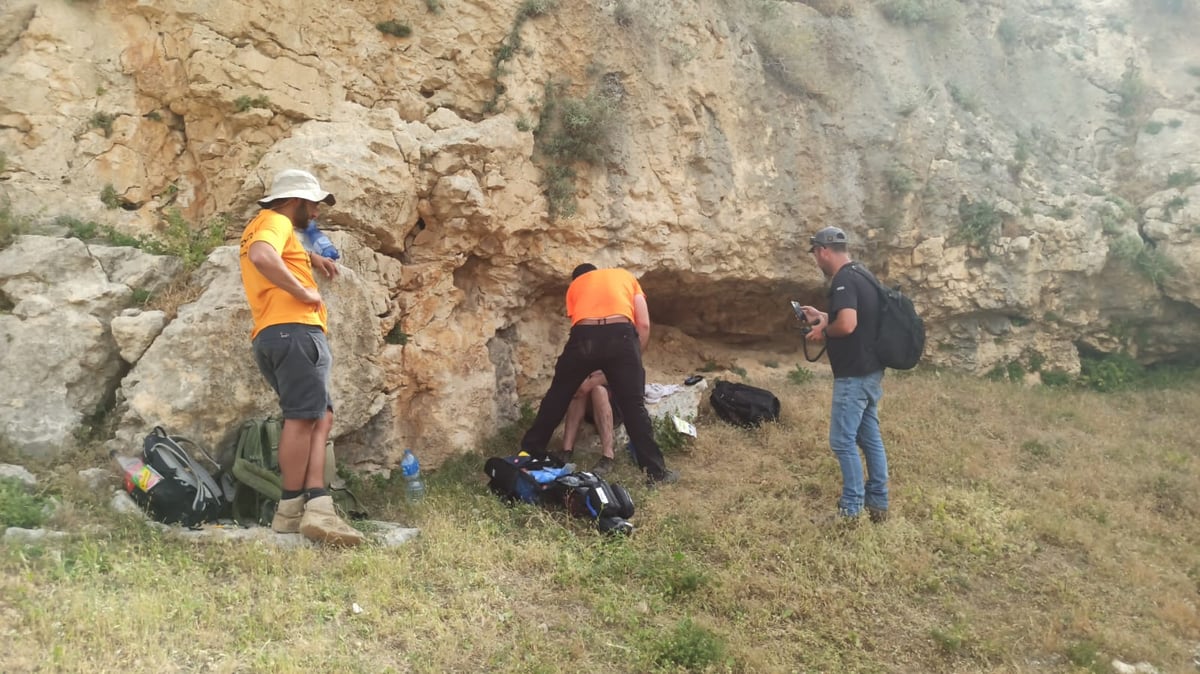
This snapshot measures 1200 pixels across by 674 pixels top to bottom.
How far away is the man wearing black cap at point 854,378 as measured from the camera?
5.10 meters

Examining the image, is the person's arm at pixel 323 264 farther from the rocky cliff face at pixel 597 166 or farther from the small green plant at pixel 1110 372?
the small green plant at pixel 1110 372

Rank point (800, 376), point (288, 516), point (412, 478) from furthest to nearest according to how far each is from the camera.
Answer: point (800, 376)
point (412, 478)
point (288, 516)

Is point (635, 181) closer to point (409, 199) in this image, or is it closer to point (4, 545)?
point (409, 199)

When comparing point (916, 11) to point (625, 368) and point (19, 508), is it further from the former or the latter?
point (19, 508)

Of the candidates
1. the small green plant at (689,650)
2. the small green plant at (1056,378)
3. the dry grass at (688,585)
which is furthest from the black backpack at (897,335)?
the small green plant at (1056,378)

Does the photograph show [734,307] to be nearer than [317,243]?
No

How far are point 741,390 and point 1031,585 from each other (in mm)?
3329

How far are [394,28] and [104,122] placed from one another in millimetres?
2416

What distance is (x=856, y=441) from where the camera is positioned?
5.22 meters

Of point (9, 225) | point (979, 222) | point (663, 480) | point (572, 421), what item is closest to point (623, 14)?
point (572, 421)

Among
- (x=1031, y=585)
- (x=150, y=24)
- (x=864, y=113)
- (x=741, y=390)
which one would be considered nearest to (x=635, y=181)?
(x=741, y=390)

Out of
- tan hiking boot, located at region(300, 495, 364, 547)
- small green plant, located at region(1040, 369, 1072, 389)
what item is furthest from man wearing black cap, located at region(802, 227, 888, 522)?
small green plant, located at region(1040, 369, 1072, 389)

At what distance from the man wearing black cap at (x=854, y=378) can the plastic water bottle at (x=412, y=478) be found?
2981mm

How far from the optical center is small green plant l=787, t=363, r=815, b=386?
29.1ft
